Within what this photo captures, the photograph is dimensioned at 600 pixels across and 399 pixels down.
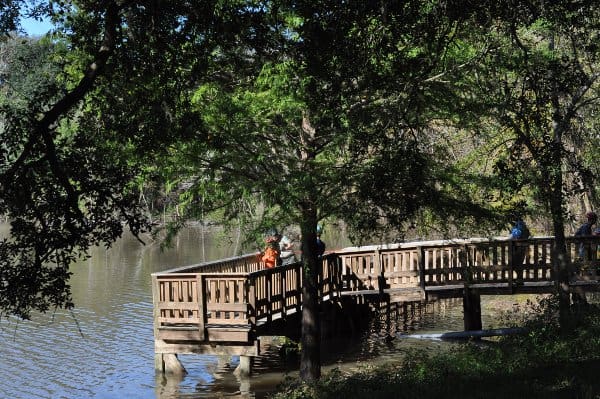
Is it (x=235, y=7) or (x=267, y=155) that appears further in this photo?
(x=267, y=155)

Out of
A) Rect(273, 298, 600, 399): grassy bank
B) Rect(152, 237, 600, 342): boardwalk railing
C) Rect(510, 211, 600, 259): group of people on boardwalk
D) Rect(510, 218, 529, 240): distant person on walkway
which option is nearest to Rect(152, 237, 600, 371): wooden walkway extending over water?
Rect(152, 237, 600, 342): boardwalk railing

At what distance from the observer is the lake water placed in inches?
630

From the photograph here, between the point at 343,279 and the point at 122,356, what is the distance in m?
5.49

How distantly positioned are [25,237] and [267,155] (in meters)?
5.94

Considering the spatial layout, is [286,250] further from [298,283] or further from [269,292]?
[269,292]

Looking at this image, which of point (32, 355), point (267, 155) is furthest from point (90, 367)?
point (267, 155)

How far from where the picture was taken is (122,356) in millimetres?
18859

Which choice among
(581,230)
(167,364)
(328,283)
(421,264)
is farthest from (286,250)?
(581,230)

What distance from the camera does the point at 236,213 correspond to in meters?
13.8

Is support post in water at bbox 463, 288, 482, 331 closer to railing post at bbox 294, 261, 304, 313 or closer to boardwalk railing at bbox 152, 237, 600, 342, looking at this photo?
boardwalk railing at bbox 152, 237, 600, 342

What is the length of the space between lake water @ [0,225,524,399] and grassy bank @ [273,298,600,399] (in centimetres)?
494

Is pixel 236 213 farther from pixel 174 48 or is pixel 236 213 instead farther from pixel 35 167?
pixel 35 167

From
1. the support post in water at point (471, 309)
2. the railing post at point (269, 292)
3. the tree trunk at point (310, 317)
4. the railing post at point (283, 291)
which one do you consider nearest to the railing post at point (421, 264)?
the support post in water at point (471, 309)

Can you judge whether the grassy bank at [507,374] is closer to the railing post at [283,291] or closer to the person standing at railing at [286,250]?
the railing post at [283,291]
